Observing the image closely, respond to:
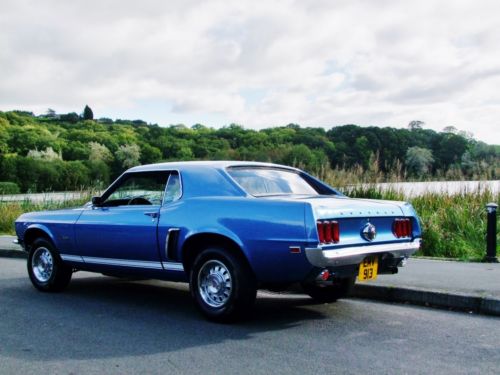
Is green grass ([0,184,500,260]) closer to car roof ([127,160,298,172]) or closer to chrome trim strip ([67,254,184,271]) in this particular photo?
car roof ([127,160,298,172])

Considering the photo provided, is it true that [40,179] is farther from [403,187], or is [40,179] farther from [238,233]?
[238,233]

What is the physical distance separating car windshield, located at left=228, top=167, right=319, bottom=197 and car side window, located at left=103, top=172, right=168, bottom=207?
0.86m

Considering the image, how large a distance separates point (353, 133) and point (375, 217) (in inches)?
653

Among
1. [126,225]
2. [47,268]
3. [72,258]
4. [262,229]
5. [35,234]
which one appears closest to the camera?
[262,229]

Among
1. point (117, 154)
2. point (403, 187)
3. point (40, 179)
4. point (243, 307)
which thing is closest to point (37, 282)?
point (243, 307)

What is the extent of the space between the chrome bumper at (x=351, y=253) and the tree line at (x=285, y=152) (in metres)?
8.72

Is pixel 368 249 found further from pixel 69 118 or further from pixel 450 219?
pixel 69 118

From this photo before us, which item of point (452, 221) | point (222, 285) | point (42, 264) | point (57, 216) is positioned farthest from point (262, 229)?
point (452, 221)

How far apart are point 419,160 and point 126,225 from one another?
11.0 metres

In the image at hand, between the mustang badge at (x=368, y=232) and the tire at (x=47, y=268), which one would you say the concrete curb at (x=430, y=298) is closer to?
the mustang badge at (x=368, y=232)

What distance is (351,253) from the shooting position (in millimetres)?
5410

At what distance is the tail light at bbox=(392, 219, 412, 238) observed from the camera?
20.0 ft

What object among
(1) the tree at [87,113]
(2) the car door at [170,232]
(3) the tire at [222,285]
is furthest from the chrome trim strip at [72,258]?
(1) the tree at [87,113]

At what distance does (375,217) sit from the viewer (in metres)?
5.84
